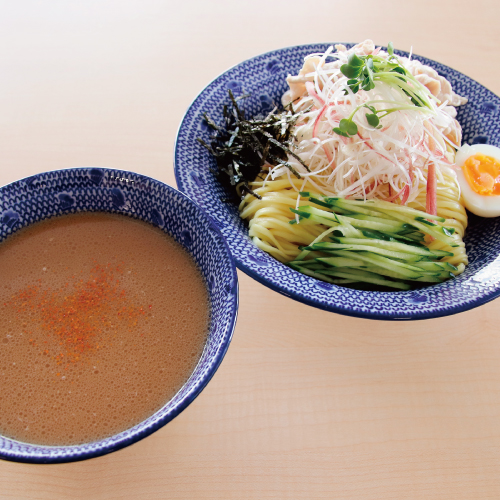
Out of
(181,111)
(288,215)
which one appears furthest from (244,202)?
(181,111)

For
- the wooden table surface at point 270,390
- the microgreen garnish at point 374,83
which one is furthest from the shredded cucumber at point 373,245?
the microgreen garnish at point 374,83

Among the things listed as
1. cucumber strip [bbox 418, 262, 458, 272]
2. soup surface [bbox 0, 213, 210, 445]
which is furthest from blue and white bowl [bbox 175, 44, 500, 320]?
soup surface [bbox 0, 213, 210, 445]

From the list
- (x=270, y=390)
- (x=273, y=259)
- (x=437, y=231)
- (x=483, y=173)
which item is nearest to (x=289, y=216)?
(x=273, y=259)

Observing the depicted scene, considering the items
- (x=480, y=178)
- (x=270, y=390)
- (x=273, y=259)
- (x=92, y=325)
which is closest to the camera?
(x=92, y=325)

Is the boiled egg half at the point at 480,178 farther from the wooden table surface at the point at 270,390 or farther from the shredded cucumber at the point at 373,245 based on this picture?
the wooden table surface at the point at 270,390

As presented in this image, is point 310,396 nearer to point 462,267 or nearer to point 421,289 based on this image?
point 421,289

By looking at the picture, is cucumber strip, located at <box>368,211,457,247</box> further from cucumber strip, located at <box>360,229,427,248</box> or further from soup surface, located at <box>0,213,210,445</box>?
soup surface, located at <box>0,213,210,445</box>

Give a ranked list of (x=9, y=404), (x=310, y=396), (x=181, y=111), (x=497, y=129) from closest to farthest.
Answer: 1. (x=9, y=404)
2. (x=310, y=396)
3. (x=497, y=129)
4. (x=181, y=111)

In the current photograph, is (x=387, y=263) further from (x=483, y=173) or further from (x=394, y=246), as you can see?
(x=483, y=173)
